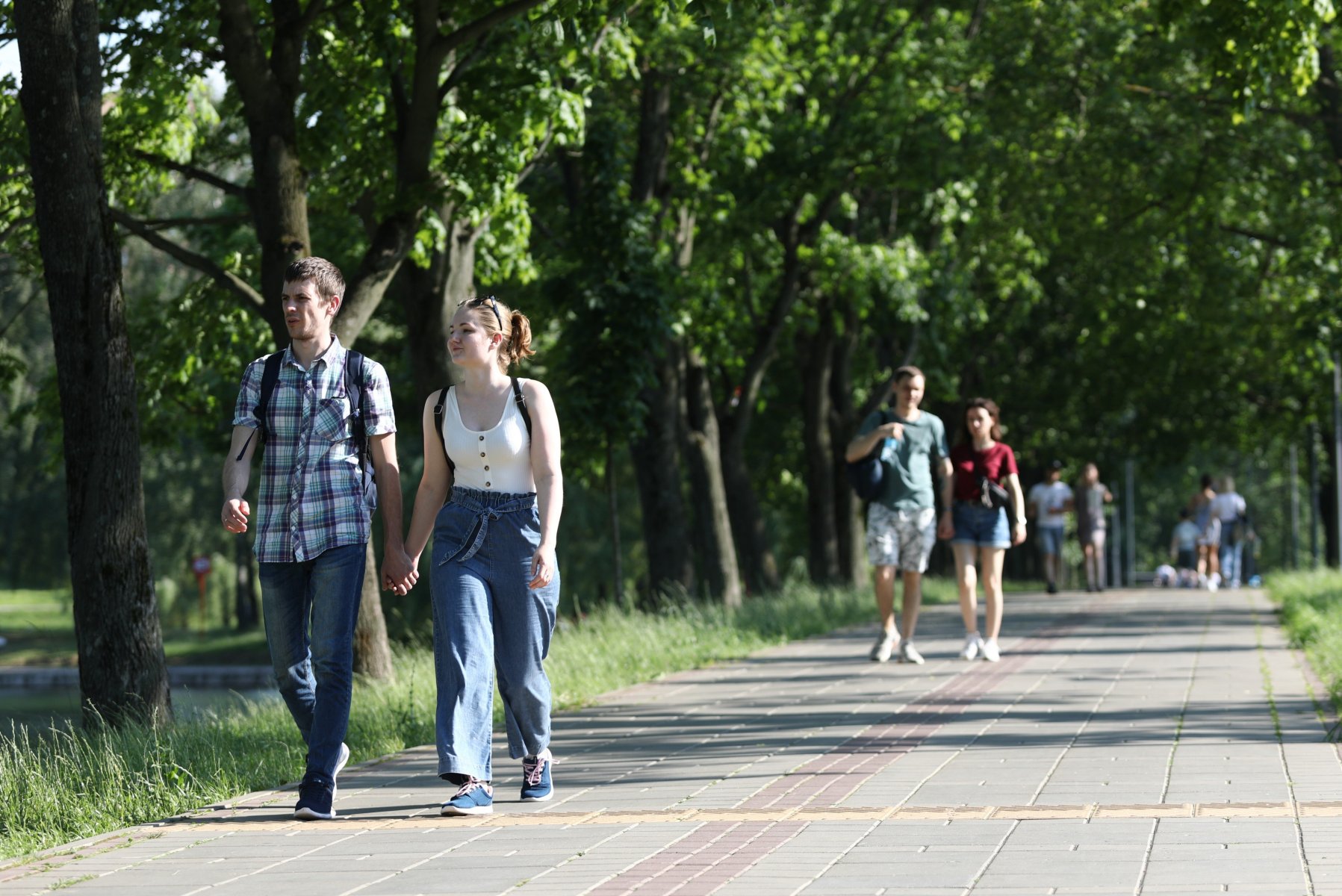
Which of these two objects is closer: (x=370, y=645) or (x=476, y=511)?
(x=476, y=511)

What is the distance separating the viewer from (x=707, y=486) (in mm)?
22047

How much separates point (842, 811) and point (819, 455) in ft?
67.1

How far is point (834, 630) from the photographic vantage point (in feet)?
59.7

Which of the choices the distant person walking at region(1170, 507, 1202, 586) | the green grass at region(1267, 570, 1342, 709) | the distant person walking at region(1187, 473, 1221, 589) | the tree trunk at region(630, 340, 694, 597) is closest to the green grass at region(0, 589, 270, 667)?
the distant person walking at region(1170, 507, 1202, 586)

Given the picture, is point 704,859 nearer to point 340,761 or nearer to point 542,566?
point 542,566

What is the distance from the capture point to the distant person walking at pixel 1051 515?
2694 centimetres

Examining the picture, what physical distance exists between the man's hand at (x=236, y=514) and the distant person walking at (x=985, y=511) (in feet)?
25.1

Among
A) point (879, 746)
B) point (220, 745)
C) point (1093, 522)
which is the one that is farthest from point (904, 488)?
point (1093, 522)

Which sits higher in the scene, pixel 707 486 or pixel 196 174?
pixel 196 174

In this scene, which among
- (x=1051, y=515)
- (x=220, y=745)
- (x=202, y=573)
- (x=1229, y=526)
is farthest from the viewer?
(x=202, y=573)

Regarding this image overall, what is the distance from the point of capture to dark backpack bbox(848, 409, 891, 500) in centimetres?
1324

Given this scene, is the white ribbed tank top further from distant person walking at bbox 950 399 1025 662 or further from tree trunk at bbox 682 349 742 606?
tree trunk at bbox 682 349 742 606

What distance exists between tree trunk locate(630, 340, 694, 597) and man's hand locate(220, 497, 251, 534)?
44.7ft

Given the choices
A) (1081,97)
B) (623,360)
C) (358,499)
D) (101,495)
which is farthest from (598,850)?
(1081,97)
